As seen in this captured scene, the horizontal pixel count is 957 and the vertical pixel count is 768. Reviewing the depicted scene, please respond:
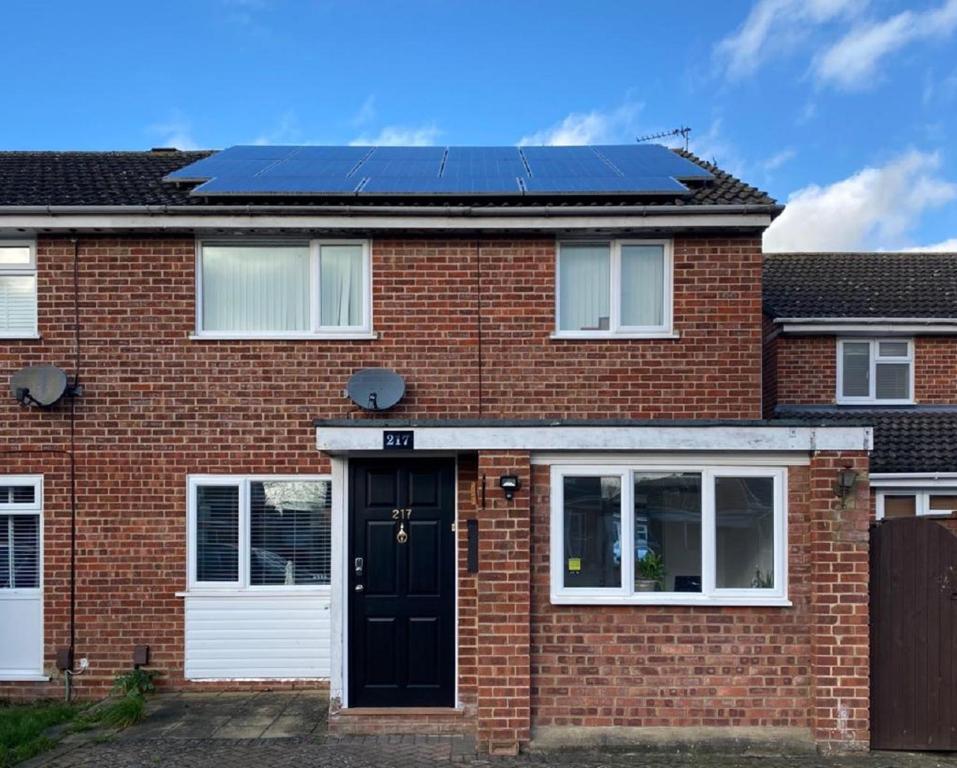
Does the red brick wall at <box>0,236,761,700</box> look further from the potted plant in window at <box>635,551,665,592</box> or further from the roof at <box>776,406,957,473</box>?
the roof at <box>776,406,957,473</box>

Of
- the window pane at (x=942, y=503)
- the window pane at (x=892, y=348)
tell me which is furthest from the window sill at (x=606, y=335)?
the window pane at (x=892, y=348)

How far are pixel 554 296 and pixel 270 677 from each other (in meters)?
5.12

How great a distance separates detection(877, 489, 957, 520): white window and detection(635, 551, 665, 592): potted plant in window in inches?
255

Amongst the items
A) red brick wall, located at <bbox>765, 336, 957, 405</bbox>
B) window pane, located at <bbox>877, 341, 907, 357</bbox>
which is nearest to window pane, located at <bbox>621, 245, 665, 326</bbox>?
red brick wall, located at <bbox>765, 336, 957, 405</bbox>

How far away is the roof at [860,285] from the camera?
523 inches

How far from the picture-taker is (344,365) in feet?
27.2

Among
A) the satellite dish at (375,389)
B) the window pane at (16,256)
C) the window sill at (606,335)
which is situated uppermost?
the window pane at (16,256)

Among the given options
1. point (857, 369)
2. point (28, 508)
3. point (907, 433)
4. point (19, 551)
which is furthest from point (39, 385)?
point (857, 369)

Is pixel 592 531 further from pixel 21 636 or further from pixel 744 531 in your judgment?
pixel 21 636

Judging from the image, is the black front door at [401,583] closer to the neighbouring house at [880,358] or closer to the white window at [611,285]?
the white window at [611,285]

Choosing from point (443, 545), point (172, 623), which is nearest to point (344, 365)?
point (443, 545)

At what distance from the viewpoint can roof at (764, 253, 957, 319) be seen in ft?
43.6

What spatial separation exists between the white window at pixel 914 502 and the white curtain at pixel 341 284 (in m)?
8.32

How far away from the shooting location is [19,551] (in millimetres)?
8242
